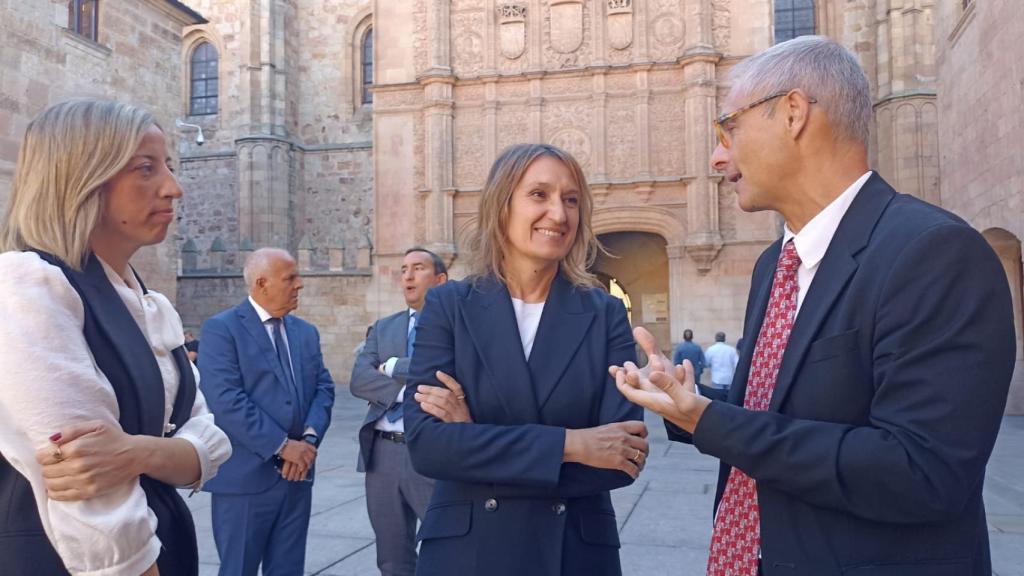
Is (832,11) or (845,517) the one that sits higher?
(832,11)

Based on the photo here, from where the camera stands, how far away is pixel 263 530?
13.0 ft

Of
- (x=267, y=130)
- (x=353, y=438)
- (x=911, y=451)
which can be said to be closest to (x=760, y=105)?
(x=911, y=451)

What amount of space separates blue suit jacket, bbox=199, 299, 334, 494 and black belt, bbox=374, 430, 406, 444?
1.07 ft

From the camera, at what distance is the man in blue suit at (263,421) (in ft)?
12.9

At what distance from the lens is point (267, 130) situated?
2548cm

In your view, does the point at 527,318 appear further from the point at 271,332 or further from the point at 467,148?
the point at 467,148

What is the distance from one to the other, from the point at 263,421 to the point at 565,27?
17545 millimetres

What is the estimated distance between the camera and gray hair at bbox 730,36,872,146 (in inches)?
74.0

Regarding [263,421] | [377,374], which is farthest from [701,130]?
[263,421]

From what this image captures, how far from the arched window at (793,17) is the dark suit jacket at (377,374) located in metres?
18.8

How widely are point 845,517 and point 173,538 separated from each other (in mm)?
1540

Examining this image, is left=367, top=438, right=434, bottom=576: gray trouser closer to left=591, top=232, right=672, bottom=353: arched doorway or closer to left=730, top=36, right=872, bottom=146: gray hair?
left=730, top=36, right=872, bottom=146: gray hair

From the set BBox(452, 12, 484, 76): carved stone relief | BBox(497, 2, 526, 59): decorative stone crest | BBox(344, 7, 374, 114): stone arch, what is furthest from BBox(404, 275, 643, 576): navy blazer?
BBox(344, 7, 374, 114): stone arch

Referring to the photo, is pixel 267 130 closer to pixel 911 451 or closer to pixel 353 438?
pixel 353 438
